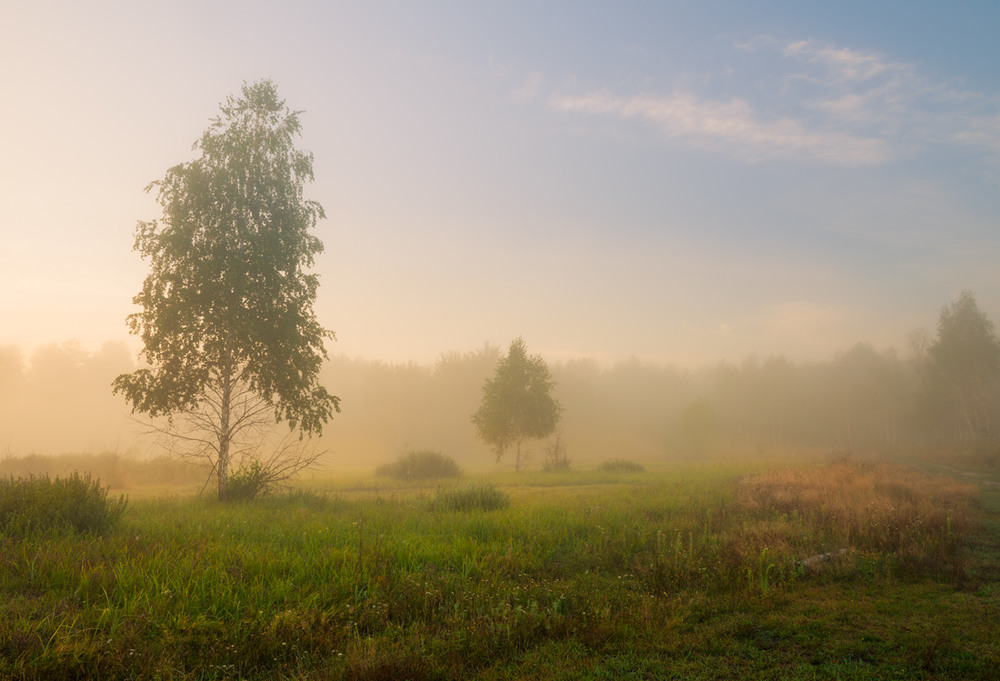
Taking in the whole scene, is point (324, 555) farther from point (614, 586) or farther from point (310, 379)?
point (310, 379)

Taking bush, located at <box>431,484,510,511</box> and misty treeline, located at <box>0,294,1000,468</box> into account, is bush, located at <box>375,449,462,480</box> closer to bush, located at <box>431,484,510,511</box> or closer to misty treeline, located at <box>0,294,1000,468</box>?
bush, located at <box>431,484,510,511</box>

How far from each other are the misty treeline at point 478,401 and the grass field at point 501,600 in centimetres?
5994

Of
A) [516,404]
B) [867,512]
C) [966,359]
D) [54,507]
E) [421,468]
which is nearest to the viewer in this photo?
[54,507]

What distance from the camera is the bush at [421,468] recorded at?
102 feet

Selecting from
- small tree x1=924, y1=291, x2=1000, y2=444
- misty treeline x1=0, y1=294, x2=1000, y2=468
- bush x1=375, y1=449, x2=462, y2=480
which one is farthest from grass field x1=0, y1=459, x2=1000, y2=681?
misty treeline x1=0, y1=294, x2=1000, y2=468

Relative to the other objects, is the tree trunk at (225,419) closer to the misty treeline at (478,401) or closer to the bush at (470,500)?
the bush at (470,500)

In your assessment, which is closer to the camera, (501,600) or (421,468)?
(501,600)

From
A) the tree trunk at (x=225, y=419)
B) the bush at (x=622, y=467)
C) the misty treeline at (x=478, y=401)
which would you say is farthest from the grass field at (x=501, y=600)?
the misty treeline at (x=478, y=401)

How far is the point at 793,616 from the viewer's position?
264 inches

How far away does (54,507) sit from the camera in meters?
9.66

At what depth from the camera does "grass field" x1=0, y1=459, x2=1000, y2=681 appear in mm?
5195

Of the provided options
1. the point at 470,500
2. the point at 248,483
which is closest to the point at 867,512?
the point at 470,500

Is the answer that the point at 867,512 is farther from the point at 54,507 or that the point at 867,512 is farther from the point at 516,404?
the point at 516,404

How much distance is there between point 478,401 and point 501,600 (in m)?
79.7
